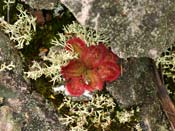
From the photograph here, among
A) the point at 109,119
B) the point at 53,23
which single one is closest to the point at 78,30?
the point at 53,23

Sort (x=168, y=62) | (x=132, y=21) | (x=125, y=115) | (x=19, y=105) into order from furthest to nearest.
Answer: (x=168, y=62), (x=125, y=115), (x=19, y=105), (x=132, y=21)

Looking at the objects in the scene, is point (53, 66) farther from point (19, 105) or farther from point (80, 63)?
point (19, 105)

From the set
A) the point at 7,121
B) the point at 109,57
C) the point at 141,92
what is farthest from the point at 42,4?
the point at 141,92

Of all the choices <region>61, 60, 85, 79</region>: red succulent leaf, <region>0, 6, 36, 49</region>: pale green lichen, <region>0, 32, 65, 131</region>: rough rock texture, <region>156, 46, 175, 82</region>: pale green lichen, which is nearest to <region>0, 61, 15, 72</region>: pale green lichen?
<region>0, 32, 65, 131</region>: rough rock texture

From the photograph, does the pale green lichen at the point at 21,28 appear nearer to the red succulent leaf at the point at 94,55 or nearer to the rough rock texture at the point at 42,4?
the rough rock texture at the point at 42,4

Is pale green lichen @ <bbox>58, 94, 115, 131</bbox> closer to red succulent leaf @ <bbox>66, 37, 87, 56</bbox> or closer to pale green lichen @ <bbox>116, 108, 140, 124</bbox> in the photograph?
pale green lichen @ <bbox>116, 108, 140, 124</bbox>

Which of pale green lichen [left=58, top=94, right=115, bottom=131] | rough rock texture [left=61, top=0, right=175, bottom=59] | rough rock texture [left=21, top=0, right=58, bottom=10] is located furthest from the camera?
pale green lichen [left=58, top=94, right=115, bottom=131]
